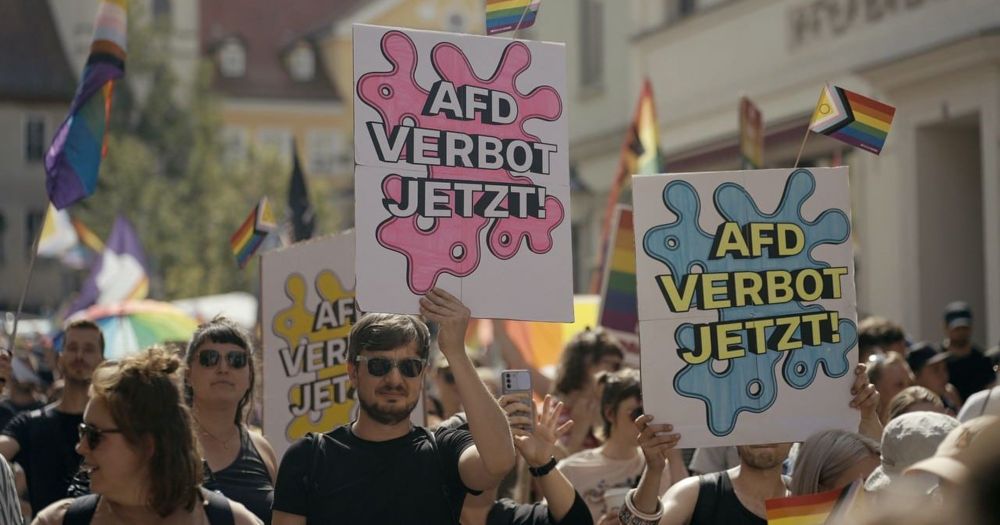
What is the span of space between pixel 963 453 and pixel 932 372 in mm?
6730

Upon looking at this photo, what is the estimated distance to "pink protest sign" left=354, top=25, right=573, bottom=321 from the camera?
17.8ft

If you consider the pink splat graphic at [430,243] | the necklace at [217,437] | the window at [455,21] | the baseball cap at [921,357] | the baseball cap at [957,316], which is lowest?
the necklace at [217,437]

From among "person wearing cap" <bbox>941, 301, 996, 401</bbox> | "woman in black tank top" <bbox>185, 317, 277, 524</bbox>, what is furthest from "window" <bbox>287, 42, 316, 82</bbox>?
"woman in black tank top" <bbox>185, 317, 277, 524</bbox>

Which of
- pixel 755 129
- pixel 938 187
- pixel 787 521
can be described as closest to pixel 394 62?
pixel 787 521

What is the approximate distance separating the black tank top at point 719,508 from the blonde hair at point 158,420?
159 cm

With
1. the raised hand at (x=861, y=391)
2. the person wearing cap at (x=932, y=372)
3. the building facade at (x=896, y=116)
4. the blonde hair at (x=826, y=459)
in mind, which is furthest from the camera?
the building facade at (x=896, y=116)

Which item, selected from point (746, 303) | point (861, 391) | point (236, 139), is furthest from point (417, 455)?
point (236, 139)

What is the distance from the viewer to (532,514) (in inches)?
220

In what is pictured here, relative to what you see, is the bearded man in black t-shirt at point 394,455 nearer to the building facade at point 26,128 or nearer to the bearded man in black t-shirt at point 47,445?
the bearded man in black t-shirt at point 47,445

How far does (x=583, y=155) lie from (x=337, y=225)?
28.9 metres

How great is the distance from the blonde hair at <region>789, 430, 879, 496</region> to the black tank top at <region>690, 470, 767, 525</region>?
0.29 metres

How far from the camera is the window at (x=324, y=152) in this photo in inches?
2603

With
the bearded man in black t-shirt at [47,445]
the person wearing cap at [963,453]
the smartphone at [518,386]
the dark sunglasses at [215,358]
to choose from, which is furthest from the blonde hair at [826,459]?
the bearded man in black t-shirt at [47,445]

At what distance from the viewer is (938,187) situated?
18.5m
